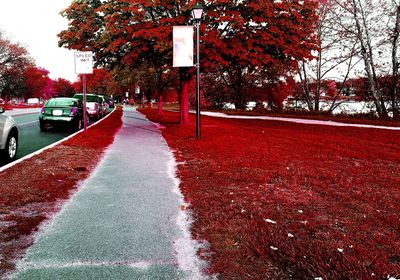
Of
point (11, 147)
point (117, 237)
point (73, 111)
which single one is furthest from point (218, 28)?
point (117, 237)

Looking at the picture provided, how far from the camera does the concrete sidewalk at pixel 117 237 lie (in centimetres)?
301

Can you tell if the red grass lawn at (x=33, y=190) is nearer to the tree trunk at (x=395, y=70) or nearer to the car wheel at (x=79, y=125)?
the car wheel at (x=79, y=125)

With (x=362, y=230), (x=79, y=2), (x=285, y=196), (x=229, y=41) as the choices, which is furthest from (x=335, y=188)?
(x=79, y=2)

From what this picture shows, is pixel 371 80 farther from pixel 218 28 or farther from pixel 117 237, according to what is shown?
pixel 117 237

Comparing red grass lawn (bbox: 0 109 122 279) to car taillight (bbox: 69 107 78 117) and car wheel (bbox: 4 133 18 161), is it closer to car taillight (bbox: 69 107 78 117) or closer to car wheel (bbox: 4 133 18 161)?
car wheel (bbox: 4 133 18 161)

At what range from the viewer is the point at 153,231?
396 cm

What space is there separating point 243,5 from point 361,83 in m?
15.6

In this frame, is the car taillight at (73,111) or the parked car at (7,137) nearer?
the parked car at (7,137)

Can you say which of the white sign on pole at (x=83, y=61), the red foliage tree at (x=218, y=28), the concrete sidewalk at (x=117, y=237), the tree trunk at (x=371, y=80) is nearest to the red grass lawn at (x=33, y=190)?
the concrete sidewalk at (x=117, y=237)

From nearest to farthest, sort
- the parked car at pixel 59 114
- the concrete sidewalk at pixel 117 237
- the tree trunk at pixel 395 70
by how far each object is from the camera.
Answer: the concrete sidewalk at pixel 117 237, the parked car at pixel 59 114, the tree trunk at pixel 395 70

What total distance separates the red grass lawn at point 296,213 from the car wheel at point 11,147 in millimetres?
4344

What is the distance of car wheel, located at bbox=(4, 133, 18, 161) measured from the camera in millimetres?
8513

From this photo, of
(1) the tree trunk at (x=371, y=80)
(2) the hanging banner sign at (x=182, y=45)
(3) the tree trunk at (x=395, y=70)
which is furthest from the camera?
(1) the tree trunk at (x=371, y=80)

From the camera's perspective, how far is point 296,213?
451 cm
